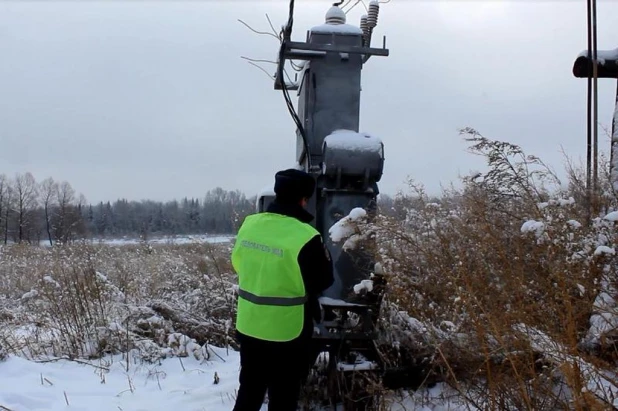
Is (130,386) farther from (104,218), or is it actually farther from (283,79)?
(104,218)

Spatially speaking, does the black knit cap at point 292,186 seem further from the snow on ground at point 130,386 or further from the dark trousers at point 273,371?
the snow on ground at point 130,386

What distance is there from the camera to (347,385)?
409 centimetres

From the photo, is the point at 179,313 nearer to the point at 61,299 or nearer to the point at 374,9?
the point at 61,299

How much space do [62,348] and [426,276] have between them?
425 cm

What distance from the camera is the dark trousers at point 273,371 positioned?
11.5 ft

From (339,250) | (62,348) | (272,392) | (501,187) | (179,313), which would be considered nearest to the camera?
(272,392)

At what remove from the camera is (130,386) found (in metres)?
5.25

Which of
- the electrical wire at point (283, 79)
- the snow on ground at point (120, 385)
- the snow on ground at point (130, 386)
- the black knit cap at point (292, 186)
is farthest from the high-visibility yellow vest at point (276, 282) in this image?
the snow on ground at point (120, 385)

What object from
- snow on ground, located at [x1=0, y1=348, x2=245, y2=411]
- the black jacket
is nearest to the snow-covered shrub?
the black jacket

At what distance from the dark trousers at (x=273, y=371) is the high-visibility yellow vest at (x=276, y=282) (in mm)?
73

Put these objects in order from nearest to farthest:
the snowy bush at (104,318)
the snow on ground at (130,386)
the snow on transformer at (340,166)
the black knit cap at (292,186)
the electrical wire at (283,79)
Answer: the black knit cap at (292,186)
the snow on transformer at (340,166)
the electrical wire at (283,79)
the snow on ground at (130,386)
the snowy bush at (104,318)

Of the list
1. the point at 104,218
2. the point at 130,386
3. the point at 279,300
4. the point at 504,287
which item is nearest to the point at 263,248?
the point at 279,300

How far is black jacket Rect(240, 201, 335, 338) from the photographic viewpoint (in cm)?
342

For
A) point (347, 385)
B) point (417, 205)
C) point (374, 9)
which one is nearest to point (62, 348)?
point (347, 385)
